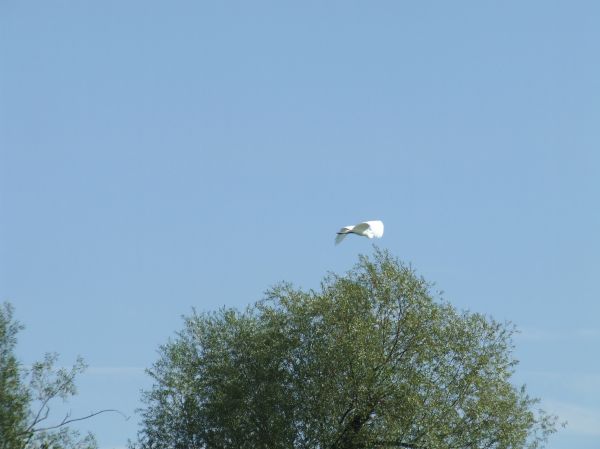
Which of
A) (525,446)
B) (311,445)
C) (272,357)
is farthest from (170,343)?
(525,446)

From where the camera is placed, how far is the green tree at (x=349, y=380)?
59844mm

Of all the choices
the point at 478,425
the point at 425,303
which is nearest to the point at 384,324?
the point at 425,303

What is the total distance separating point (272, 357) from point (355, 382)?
16.7 feet

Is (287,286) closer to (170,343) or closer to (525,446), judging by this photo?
(170,343)

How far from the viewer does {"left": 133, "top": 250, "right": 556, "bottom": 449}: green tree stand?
59.8 meters

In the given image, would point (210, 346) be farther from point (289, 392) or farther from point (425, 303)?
point (425, 303)

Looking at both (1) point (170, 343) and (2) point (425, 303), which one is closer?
(2) point (425, 303)

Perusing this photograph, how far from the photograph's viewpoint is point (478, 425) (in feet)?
199

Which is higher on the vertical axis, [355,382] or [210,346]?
[210,346]

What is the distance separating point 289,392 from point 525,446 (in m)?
11.8

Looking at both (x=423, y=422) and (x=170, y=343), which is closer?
(x=423, y=422)

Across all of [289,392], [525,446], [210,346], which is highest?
[210,346]

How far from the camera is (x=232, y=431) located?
6194 cm

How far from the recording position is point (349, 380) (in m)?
60.1
